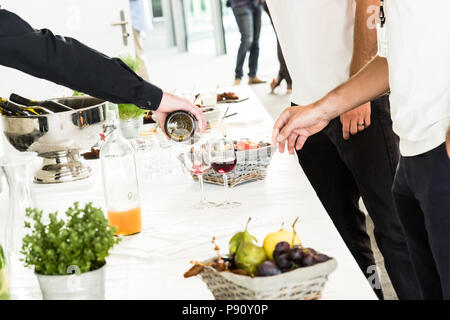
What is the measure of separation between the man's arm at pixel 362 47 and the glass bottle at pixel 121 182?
2.84 feet

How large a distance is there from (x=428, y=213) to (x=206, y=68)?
8270mm

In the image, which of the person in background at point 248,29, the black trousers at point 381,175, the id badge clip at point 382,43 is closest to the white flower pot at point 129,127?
the black trousers at point 381,175

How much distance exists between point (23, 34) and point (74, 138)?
0.36m

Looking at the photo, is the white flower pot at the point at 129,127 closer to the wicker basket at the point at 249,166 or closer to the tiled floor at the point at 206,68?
the wicker basket at the point at 249,166

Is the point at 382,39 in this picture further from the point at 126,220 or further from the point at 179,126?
the point at 126,220

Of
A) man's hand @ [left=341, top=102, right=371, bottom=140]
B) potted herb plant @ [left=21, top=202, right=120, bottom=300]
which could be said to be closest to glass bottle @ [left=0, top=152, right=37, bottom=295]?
potted herb plant @ [left=21, top=202, right=120, bottom=300]

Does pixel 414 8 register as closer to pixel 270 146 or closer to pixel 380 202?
pixel 270 146

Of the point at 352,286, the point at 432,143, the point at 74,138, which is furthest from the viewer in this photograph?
the point at 74,138

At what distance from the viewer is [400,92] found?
59.0 inches

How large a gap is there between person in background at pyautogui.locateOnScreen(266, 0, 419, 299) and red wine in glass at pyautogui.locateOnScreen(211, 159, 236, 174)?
592 millimetres

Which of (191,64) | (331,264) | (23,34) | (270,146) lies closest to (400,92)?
(270,146)

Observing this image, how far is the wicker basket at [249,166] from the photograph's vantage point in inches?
72.8
